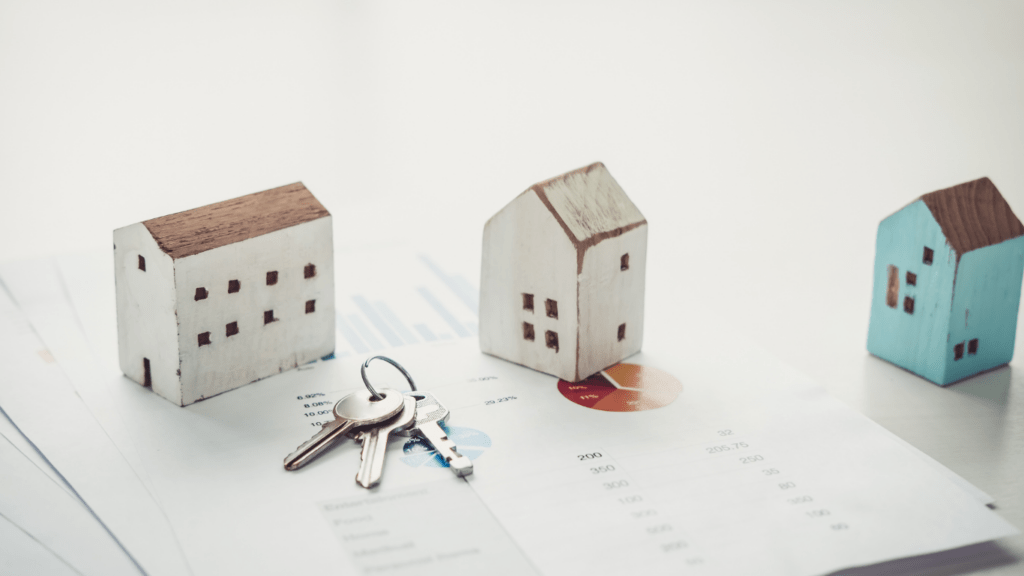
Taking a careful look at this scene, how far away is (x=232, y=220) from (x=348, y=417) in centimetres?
31

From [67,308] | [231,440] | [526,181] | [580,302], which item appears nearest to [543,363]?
[580,302]

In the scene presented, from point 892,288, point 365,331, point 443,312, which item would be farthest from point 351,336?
point 892,288

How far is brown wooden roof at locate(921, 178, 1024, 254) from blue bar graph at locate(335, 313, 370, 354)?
823 millimetres

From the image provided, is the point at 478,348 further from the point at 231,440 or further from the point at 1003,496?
the point at 1003,496

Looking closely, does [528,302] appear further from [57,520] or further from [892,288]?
[57,520]

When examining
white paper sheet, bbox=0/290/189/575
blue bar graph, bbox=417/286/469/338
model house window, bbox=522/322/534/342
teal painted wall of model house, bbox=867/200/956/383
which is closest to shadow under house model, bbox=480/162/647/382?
model house window, bbox=522/322/534/342

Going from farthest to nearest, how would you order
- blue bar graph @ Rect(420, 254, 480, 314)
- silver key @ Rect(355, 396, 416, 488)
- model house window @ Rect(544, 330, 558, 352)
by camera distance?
1. blue bar graph @ Rect(420, 254, 480, 314)
2. model house window @ Rect(544, 330, 558, 352)
3. silver key @ Rect(355, 396, 416, 488)

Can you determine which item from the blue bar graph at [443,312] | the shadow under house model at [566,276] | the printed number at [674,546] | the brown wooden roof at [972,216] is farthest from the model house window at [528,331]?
the brown wooden roof at [972,216]

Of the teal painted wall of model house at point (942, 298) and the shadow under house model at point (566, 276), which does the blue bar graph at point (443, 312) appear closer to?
the shadow under house model at point (566, 276)

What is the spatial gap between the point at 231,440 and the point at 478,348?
16.0 inches

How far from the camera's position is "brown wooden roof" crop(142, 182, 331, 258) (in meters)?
1.17

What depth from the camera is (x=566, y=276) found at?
1234 mm

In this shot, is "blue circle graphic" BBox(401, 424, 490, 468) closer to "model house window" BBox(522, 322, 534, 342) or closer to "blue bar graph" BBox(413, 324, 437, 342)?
"model house window" BBox(522, 322, 534, 342)

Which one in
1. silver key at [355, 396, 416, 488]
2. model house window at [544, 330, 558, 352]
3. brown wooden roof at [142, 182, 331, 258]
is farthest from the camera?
model house window at [544, 330, 558, 352]
